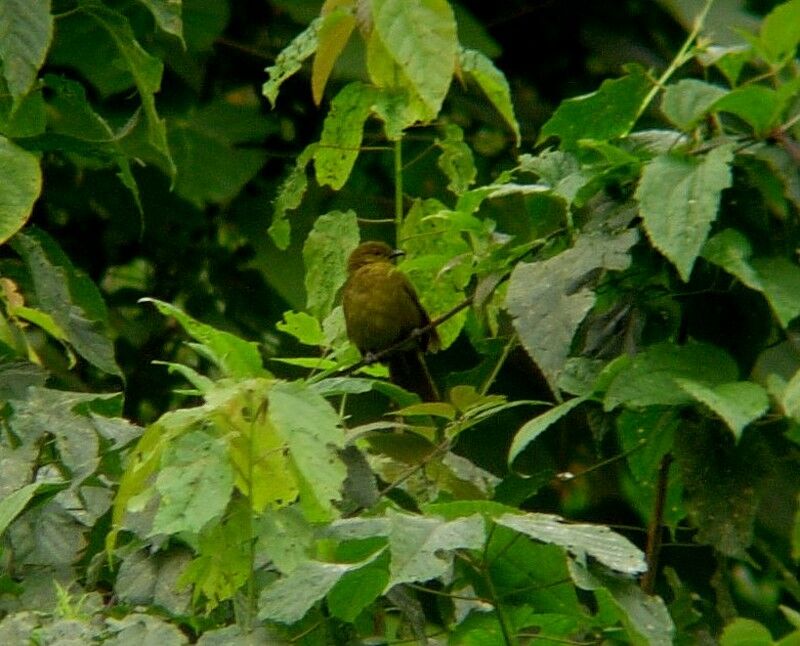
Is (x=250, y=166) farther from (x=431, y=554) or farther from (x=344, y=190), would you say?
(x=431, y=554)

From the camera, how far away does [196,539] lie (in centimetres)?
240

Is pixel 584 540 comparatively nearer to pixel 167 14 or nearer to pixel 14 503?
pixel 14 503

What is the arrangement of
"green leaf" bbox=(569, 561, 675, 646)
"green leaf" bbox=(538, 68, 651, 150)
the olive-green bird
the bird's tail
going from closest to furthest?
1. "green leaf" bbox=(569, 561, 675, 646)
2. "green leaf" bbox=(538, 68, 651, 150)
3. the bird's tail
4. the olive-green bird

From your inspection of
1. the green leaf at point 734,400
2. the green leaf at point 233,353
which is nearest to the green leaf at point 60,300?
the green leaf at point 233,353

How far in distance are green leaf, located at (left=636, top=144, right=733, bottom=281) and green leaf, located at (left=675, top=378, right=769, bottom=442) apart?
155 mm

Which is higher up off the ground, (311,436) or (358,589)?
(311,436)

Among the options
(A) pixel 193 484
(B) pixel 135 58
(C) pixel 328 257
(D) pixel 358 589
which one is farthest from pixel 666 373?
(B) pixel 135 58

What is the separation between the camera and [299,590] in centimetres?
216

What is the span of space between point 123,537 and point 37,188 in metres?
A: 0.68

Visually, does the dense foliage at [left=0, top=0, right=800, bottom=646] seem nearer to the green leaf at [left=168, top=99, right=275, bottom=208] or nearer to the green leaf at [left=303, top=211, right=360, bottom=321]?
the green leaf at [left=303, top=211, right=360, bottom=321]

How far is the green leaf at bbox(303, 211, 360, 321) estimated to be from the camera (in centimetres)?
327

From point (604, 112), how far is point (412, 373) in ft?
6.21

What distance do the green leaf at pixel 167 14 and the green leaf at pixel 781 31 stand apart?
127cm

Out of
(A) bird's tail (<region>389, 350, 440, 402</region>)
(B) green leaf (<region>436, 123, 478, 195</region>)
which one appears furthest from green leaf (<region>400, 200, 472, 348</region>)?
(A) bird's tail (<region>389, 350, 440, 402</region>)
